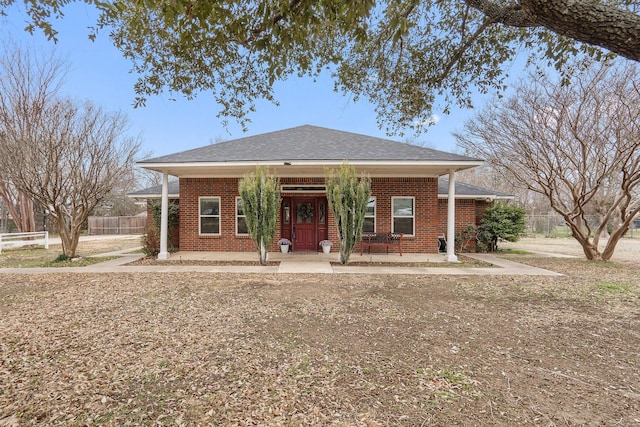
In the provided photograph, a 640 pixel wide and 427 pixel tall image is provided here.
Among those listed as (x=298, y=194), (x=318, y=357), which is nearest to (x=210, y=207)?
(x=298, y=194)

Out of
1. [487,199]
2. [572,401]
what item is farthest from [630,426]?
[487,199]

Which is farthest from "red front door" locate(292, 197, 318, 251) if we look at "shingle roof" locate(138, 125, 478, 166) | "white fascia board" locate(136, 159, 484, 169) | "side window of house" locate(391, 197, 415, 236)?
"side window of house" locate(391, 197, 415, 236)

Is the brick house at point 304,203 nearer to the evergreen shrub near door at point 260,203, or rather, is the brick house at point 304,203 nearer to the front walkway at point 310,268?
the front walkway at point 310,268

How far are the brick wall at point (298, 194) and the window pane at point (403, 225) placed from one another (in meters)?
0.21

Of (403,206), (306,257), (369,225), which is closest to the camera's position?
(306,257)

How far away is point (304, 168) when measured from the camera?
34.6 feet

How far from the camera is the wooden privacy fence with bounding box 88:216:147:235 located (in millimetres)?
26984

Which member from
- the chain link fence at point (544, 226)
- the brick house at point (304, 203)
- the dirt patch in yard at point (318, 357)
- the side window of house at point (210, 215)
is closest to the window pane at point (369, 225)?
the brick house at point (304, 203)

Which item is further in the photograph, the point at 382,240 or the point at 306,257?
the point at 382,240

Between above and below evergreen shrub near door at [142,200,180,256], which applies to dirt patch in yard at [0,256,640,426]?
below

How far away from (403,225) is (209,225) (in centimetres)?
739

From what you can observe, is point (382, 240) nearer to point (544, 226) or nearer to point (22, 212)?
point (22, 212)

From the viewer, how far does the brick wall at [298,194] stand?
11.4 m

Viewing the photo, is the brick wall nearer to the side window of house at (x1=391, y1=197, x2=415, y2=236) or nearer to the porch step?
the side window of house at (x1=391, y1=197, x2=415, y2=236)
